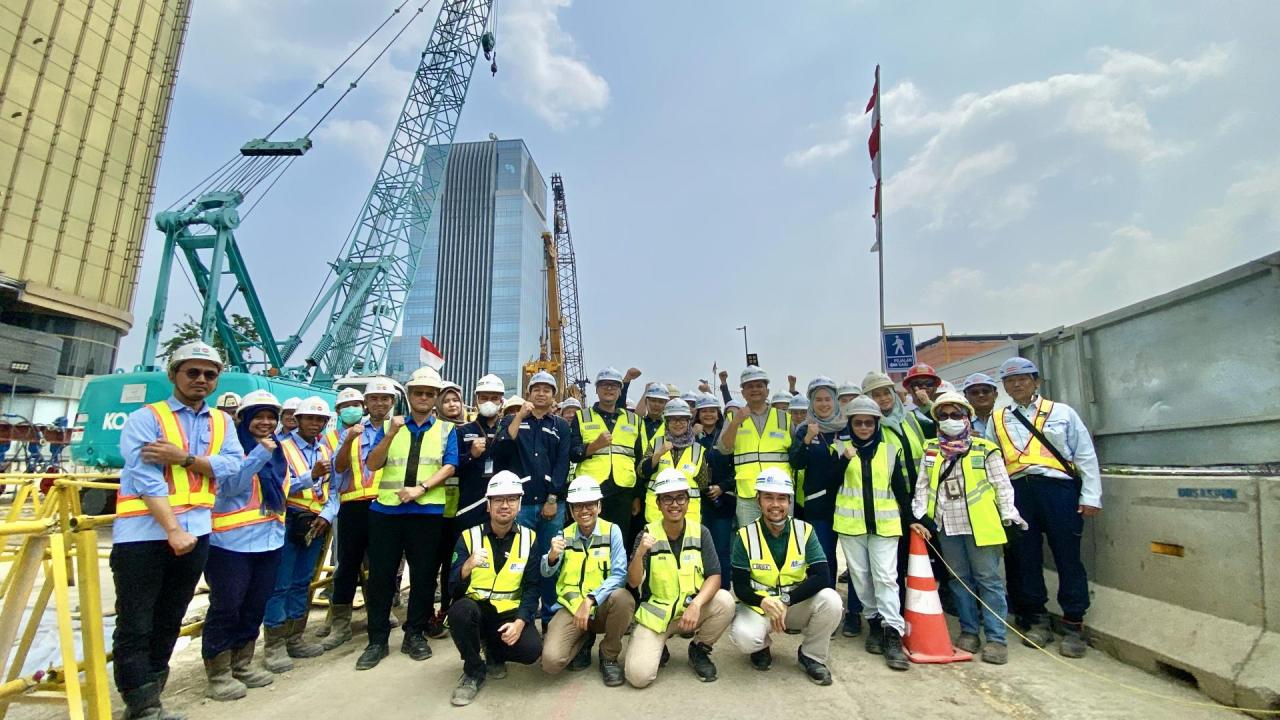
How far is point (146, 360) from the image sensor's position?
20.3 metres

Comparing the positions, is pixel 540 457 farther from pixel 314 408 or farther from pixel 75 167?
pixel 75 167

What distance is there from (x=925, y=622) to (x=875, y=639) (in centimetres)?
42

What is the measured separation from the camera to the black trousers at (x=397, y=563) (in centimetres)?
419

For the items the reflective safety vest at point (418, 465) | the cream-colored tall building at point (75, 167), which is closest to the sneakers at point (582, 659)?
the reflective safety vest at point (418, 465)

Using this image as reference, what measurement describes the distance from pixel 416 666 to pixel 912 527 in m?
3.63

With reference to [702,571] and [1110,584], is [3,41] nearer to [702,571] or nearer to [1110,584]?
[702,571]

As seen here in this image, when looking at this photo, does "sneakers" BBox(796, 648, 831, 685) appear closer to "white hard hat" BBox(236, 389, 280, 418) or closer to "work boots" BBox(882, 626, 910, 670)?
"work boots" BBox(882, 626, 910, 670)

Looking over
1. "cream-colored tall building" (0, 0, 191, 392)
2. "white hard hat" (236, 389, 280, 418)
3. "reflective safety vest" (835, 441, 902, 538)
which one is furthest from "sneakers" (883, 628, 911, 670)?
"cream-colored tall building" (0, 0, 191, 392)

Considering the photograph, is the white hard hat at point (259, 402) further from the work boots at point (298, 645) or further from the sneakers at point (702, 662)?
the sneakers at point (702, 662)

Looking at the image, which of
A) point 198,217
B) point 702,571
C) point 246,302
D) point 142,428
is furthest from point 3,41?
point 702,571

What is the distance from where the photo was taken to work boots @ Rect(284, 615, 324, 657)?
4293 mm

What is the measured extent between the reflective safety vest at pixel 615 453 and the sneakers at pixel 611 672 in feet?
5.08

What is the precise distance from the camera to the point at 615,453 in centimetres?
511

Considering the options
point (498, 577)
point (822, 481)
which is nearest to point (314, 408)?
point (498, 577)
